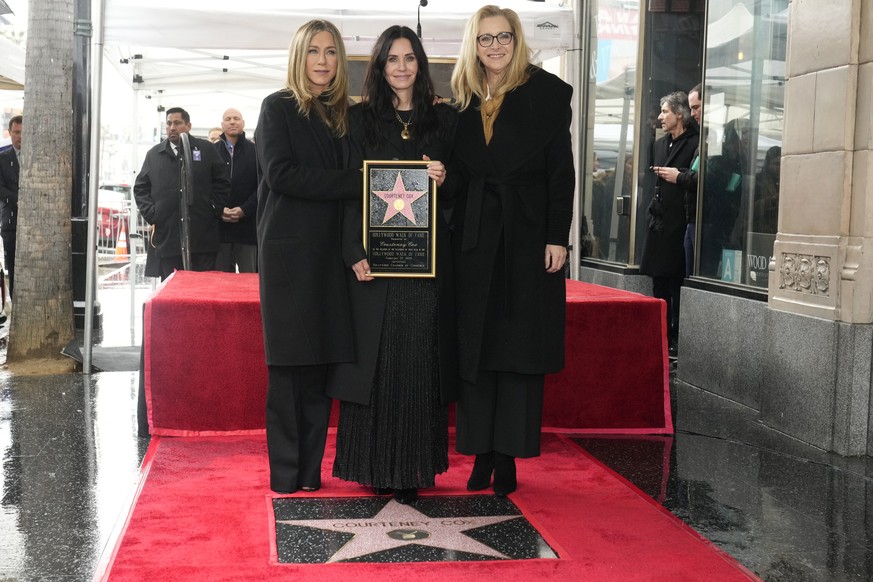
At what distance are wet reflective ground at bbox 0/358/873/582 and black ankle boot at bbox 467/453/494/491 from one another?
72 cm

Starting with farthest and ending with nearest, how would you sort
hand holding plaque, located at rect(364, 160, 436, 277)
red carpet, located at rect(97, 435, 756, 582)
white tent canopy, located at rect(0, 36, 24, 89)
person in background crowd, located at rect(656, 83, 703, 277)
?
white tent canopy, located at rect(0, 36, 24, 89)
person in background crowd, located at rect(656, 83, 703, 277)
hand holding plaque, located at rect(364, 160, 436, 277)
red carpet, located at rect(97, 435, 756, 582)

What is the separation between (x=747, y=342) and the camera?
6.75m

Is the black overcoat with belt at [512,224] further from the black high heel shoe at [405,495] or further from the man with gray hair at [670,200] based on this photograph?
the man with gray hair at [670,200]

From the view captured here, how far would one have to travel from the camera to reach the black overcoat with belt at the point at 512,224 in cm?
430

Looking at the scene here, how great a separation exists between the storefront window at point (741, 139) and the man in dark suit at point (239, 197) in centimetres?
385

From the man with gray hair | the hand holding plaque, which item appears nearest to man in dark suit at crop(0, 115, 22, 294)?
the man with gray hair

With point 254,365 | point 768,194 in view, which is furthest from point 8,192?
point 768,194

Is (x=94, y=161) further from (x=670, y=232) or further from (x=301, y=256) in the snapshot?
(x=670, y=232)

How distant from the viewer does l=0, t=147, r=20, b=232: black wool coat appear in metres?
11.0

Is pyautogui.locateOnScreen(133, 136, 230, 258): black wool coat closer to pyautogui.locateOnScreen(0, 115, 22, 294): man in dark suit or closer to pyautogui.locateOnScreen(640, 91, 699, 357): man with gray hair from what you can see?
pyautogui.locateOnScreen(0, 115, 22, 294): man in dark suit

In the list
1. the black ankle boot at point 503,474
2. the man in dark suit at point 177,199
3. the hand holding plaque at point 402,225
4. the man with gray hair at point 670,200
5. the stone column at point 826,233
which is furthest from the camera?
the man in dark suit at point 177,199

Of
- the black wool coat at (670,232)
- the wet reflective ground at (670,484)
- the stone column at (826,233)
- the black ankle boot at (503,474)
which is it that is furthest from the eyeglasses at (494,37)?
the black wool coat at (670,232)

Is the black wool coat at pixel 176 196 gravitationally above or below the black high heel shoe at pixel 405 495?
above

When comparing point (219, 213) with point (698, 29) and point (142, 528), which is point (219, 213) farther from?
point (142, 528)
